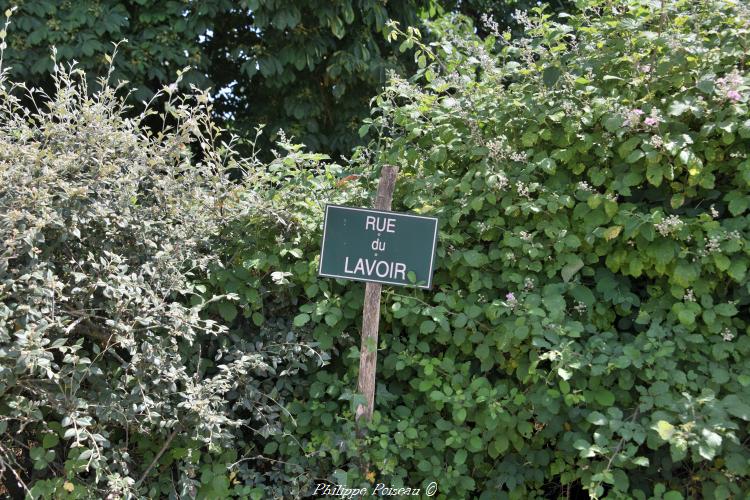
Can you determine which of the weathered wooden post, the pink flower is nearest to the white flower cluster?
the weathered wooden post

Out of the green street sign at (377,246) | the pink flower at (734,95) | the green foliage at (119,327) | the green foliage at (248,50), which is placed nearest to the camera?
the pink flower at (734,95)

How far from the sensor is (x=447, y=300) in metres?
3.03

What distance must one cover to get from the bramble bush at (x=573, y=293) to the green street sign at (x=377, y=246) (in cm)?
20

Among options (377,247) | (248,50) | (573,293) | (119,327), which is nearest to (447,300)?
(377,247)

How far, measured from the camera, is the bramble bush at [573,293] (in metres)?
2.72

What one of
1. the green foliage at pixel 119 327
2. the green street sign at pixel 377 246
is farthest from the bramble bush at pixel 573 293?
Result: the green foliage at pixel 119 327

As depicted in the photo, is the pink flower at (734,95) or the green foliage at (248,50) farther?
the green foliage at (248,50)

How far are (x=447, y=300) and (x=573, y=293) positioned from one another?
518 millimetres

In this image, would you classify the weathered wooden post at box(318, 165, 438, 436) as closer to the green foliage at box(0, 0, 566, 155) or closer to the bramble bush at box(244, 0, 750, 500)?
the bramble bush at box(244, 0, 750, 500)

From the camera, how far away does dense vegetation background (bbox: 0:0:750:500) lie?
9.00 feet

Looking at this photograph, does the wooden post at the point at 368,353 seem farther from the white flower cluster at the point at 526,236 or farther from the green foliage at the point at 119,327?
the white flower cluster at the point at 526,236

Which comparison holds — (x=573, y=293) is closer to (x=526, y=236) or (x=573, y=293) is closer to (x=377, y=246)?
(x=526, y=236)

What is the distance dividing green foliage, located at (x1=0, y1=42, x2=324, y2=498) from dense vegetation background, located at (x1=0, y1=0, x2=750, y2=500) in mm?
15

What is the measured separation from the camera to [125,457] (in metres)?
2.89
